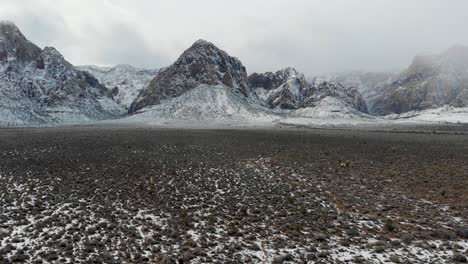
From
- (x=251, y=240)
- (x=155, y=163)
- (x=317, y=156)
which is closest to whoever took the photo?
(x=251, y=240)

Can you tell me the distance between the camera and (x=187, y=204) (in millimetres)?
22000

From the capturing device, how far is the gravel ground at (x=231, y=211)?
588 inches

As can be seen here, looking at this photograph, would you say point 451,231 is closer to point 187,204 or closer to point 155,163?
point 187,204

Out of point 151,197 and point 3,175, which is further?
point 3,175

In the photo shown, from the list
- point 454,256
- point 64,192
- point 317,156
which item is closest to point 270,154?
point 317,156

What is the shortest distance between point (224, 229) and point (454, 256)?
33.3 ft

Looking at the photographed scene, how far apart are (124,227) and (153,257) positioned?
4.02m

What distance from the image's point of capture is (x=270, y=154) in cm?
4319

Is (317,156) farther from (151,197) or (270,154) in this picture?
(151,197)

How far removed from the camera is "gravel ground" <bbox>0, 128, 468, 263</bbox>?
14942 mm

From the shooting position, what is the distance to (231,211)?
20672 millimetres

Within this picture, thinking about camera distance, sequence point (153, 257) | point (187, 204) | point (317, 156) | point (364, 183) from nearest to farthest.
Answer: point (153, 257) < point (187, 204) < point (364, 183) < point (317, 156)

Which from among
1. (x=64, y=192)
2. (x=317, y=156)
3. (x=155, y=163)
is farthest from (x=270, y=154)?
(x=64, y=192)

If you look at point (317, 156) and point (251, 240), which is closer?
point (251, 240)
